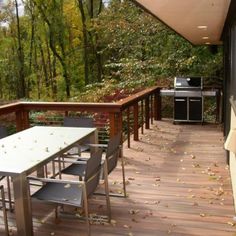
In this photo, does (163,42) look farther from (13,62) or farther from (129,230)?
(13,62)

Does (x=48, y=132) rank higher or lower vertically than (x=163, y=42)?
lower

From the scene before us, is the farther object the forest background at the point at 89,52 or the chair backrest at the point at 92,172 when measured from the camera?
the forest background at the point at 89,52

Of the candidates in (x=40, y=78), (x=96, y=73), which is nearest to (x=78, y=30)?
(x=96, y=73)

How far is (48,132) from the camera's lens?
401cm

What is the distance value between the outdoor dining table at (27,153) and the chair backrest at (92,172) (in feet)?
1.21

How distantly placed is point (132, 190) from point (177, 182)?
0.60 meters

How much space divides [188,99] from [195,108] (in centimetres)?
26

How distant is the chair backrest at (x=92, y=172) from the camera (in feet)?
9.15

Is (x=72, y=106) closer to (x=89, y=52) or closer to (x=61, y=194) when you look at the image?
(x=61, y=194)

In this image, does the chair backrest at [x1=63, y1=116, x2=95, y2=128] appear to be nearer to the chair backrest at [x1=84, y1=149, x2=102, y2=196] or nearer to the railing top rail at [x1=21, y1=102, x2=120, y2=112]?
the railing top rail at [x1=21, y1=102, x2=120, y2=112]

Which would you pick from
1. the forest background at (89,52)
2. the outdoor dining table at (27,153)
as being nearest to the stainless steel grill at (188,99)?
the forest background at (89,52)

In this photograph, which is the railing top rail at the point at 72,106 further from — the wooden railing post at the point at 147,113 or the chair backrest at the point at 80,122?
the wooden railing post at the point at 147,113

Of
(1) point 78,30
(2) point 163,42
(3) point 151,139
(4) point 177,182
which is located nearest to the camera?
(4) point 177,182

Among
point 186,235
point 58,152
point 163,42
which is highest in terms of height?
point 163,42
